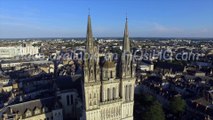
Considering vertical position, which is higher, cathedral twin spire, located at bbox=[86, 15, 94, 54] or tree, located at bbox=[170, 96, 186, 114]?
cathedral twin spire, located at bbox=[86, 15, 94, 54]

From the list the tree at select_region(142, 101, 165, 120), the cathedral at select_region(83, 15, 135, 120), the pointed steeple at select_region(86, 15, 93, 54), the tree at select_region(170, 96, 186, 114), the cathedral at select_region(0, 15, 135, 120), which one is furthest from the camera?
the tree at select_region(170, 96, 186, 114)

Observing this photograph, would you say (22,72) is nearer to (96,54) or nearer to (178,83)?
(96,54)

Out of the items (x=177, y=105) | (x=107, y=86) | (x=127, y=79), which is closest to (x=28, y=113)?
(x=107, y=86)

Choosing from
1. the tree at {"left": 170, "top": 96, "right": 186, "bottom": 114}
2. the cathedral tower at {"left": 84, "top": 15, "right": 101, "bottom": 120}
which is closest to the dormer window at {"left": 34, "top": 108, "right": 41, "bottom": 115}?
the cathedral tower at {"left": 84, "top": 15, "right": 101, "bottom": 120}

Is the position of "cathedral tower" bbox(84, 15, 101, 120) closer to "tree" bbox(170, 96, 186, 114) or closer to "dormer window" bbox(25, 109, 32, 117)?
"dormer window" bbox(25, 109, 32, 117)

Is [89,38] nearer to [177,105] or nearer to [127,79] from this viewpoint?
[127,79]

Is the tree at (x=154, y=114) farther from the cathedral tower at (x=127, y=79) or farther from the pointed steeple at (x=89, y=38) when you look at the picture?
the pointed steeple at (x=89, y=38)

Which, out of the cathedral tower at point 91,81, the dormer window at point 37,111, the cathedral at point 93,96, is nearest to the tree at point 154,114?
the cathedral at point 93,96

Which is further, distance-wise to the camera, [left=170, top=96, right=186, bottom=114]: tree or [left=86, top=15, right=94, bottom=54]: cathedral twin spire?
[left=170, top=96, right=186, bottom=114]: tree

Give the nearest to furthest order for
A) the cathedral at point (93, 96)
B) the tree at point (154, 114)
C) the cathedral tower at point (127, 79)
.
Result: 1. the cathedral at point (93, 96)
2. the cathedral tower at point (127, 79)
3. the tree at point (154, 114)
